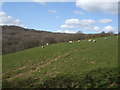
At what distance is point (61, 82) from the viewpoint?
1386 centimetres

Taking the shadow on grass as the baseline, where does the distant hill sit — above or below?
above

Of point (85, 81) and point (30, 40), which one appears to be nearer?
point (85, 81)

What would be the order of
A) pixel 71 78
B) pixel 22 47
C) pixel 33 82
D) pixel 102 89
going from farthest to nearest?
pixel 22 47 < pixel 33 82 < pixel 71 78 < pixel 102 89

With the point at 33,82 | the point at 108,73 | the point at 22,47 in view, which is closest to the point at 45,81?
A: the point at 33,82

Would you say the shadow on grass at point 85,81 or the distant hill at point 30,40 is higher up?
the distant hill at point 30,40

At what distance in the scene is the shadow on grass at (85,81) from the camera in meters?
12.3

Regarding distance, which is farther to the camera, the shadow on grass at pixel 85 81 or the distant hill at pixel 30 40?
the distant hill at pixel 30 40

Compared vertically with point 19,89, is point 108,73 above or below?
above

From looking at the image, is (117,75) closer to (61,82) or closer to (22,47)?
(61,82)

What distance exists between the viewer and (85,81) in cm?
1316

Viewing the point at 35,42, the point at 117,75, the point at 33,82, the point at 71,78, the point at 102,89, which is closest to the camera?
the point at 102,89

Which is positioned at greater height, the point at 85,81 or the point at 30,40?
the point at 30,40

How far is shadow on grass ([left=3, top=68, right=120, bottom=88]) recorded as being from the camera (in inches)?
485

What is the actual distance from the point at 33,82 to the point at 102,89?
238 inches
